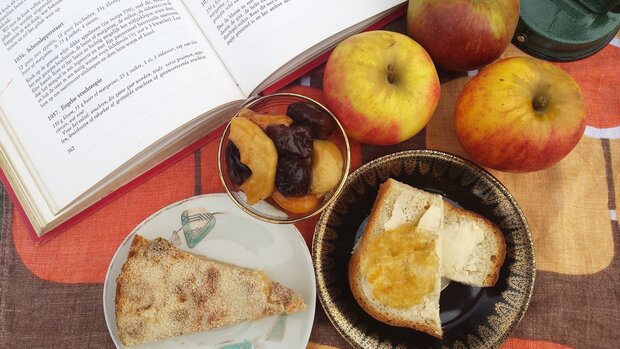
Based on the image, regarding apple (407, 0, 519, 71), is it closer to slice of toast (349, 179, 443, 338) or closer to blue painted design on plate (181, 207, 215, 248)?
slice of toast (349, 179, 443, 338)

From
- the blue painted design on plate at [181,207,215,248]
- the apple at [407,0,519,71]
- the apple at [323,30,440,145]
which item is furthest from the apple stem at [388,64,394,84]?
the blue painted design on plate at [181,207,215,248]

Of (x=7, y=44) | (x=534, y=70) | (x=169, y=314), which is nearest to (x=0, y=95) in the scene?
(x=7, y=44)

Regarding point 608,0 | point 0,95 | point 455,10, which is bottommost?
point 608,0

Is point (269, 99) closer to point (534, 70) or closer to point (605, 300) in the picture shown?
point (534, 70)

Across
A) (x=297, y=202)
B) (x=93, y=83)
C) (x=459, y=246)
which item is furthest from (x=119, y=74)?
(x=459, y=246)

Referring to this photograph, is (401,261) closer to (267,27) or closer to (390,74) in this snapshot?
(390,74)

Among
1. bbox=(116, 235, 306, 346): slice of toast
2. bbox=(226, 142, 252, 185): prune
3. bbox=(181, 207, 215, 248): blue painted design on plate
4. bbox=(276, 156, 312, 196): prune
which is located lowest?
bbox=(116, 235, 306, 346): slice of toast
